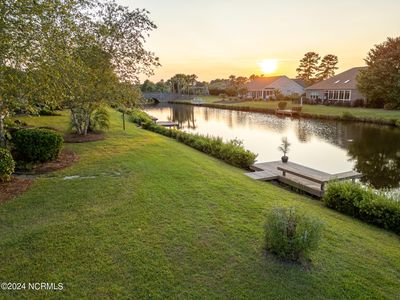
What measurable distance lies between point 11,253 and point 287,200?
5575 mm

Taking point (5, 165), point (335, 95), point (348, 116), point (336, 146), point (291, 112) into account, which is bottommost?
point (336, 146)

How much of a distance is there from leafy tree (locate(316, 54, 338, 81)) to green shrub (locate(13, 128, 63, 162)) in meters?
67.5

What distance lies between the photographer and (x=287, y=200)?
22.4ft

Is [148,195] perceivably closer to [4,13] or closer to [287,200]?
[287,200]

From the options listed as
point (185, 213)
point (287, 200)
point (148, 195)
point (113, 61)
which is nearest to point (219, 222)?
point (185, 213)

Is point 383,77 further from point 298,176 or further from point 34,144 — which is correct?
point 34,144

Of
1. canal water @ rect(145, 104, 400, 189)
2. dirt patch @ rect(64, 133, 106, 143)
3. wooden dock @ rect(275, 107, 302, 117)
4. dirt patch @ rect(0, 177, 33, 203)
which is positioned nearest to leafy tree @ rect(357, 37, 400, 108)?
wooden dock @ rect(275, 107, 302, 117)

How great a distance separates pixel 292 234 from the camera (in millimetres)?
3838

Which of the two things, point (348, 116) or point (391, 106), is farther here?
point (391, 106)

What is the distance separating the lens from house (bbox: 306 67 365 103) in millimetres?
37625

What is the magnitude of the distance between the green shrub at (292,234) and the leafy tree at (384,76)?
32759 mm

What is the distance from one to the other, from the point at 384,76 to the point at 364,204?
3138cm

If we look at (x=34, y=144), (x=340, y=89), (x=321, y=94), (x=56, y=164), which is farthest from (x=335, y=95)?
(x=34, y=144)

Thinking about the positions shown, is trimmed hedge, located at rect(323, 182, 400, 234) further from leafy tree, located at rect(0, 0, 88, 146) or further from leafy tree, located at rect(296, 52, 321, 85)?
leafy tree, located at rect(296, 52, 321, 85)
